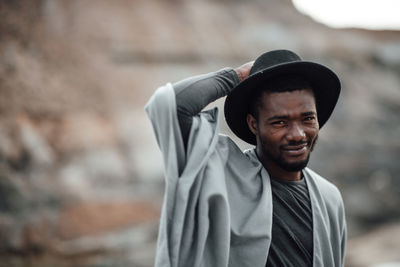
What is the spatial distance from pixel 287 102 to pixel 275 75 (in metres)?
0.13

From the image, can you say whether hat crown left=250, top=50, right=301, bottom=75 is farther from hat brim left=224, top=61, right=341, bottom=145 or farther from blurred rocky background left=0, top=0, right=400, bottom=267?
blurred rocky background left=0, top=0, right=400, bottom=267

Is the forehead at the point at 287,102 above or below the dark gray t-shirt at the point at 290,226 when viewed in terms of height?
above

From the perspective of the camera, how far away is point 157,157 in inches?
388

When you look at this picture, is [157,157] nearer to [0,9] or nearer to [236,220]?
[0,9]

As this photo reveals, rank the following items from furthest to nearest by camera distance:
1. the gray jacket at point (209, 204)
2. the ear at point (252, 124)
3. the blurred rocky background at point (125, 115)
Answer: the blurred rocky background at point (125, 115)
the ear at point (252, 124)
the gray jacket at point (209, 204)

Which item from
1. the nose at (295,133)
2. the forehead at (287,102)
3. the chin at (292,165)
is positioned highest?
the forehead at (287,102)

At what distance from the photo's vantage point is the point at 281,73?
1730 millimetres

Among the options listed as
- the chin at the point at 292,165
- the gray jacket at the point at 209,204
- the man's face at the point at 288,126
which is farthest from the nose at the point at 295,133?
the gray jacket at the point at 209,204

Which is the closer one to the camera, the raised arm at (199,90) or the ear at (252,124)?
the raised arm at (199,90)

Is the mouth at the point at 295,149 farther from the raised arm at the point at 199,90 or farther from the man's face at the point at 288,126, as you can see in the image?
the raised arm at the point at 199,90

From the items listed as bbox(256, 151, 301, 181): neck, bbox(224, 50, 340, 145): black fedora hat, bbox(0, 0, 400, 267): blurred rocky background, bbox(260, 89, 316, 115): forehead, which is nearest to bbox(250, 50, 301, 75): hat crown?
bbox(224, 50, 340, 145): black fedora hat

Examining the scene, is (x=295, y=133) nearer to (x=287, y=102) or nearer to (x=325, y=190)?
(x=287, y=102)

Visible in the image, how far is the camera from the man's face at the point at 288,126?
1.68 meters

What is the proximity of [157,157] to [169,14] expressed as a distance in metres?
4.91
